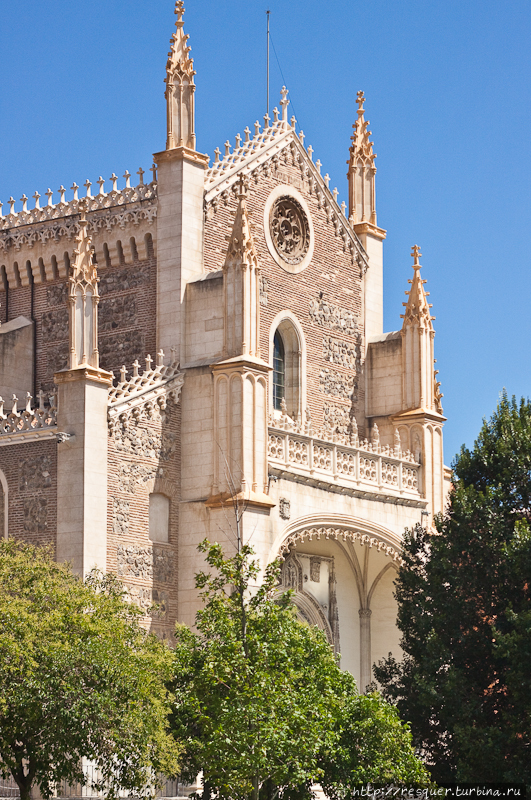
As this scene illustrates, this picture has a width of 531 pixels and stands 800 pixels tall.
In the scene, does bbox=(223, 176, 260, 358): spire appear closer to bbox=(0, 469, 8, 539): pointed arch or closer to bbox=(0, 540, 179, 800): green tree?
bbox=(0, 469, 8, 539): pointed arch

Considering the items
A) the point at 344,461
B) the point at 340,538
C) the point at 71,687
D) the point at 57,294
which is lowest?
the point at 71,687

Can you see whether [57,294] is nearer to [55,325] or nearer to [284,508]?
[55,325]

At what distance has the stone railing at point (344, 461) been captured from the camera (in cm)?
3916

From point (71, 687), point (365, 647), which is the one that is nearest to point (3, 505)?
point (71, 687)

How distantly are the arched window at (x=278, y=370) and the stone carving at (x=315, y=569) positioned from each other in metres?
4.47

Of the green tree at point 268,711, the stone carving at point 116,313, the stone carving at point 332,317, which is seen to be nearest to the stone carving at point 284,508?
the stone carving at point 116,313

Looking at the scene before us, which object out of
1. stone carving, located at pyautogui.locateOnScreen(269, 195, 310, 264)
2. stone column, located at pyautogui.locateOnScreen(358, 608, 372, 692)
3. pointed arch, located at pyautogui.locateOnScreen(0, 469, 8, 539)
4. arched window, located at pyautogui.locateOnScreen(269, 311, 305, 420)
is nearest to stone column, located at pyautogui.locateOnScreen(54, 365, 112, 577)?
pointed arch, located at pyautogui.locateOnScreen(0, 469, 8, 539)

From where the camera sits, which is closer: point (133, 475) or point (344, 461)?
point (133, 475)

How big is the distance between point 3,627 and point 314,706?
568cm

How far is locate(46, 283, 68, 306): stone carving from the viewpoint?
43.4 meters

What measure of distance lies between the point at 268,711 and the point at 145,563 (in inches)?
454

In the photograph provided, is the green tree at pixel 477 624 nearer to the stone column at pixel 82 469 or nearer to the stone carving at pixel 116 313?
the stone column at pixel 82 469

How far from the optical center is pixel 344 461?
41469 mm

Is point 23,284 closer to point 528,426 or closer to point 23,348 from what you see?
point 23,348
